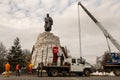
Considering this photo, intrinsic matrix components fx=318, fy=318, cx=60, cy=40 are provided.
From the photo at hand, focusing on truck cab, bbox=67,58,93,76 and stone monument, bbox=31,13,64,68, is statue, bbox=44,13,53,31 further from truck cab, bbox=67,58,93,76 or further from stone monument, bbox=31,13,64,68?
truck cab, bbox=67,58,93,76

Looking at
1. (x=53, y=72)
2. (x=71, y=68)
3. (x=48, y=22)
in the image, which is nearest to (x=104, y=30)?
(x=71, y=68)

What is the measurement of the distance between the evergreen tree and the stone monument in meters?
27.9

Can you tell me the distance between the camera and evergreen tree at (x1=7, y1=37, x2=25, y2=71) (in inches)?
3126

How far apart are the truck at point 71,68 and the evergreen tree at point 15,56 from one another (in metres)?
39.8

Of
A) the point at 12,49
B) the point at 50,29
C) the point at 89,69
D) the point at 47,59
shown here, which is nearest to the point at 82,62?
the point at 89,69

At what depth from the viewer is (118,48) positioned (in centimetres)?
3972

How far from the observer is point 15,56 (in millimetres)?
82250

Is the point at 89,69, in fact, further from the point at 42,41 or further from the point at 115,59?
the point at 42,41

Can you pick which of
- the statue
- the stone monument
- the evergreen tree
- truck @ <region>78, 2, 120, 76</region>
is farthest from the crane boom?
the evergreen tree

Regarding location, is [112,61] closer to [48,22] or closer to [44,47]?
[44,47]

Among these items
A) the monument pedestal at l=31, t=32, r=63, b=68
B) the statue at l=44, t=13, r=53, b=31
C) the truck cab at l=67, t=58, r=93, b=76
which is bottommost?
the truck cab at l=67, t=58, r=93, b=76

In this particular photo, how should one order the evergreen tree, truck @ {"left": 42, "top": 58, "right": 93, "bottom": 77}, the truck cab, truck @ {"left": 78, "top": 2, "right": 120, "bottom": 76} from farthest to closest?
the evergreen tree → truck @ {"left": 78, "top": 2, "right": 120, "bottom": 76} → the truck cab → truck @ {"left": 42, "top": 58, "right": 93, "bottom": 77}

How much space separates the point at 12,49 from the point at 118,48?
1988 inches

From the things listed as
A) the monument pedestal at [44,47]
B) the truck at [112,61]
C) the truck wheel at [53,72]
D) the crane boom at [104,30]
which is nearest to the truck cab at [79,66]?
the truck wheel at [53,72]
